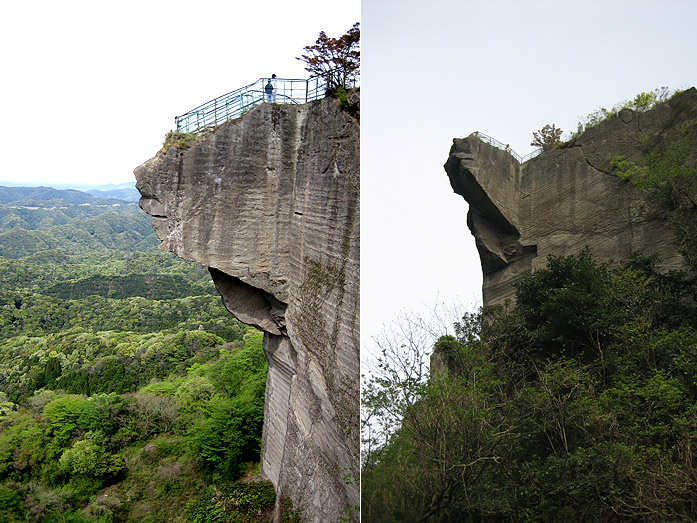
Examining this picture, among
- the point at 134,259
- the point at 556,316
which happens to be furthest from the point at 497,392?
the point at 134,259

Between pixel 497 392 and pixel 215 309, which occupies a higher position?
pixel 497 392

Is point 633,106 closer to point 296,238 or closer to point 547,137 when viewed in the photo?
point 547,137

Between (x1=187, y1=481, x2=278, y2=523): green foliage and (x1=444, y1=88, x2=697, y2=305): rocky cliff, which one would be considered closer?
(x1=444, y1=88, x2=697, y2=305): rocky cliff

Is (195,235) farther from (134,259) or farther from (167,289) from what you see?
(134,259)

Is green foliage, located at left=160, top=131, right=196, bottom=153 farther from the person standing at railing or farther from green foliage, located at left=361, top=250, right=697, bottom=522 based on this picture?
green foliage, located at left=361, top=250, right=697, bottom=522

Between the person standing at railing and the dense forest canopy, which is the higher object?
the person standing at railing

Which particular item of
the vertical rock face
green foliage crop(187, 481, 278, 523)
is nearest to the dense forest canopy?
the vertical rock face
